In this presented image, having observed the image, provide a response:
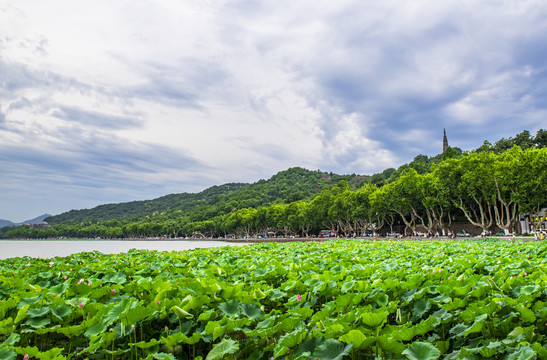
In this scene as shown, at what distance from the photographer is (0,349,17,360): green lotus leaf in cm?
245

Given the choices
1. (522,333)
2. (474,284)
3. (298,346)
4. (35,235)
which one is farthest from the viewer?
(35,235)

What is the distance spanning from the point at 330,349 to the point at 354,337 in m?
0.20

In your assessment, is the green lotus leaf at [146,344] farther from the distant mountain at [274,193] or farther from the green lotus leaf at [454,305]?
the distant mountain at [274,193]

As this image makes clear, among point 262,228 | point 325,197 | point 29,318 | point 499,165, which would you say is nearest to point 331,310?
point 29,318

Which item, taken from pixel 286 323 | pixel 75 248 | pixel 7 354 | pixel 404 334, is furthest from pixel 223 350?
pixel 75 248

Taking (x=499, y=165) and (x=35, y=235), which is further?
(x=35, y=235)

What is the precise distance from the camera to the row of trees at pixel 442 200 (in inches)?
1324

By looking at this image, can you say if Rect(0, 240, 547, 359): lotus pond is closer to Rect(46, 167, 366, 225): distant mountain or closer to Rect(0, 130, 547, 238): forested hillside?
Rect(0, 130, 547, 238): forested hillside

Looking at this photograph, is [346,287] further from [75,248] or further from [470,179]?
[75,248]

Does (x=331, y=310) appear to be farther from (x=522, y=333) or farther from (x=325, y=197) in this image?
(x=325, y=197)

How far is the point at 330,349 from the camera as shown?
2488mm

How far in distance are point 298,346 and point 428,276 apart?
112 inches

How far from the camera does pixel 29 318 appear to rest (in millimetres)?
3223

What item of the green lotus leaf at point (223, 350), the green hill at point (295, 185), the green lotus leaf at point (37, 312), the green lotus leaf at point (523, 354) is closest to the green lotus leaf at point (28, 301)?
the green lotus leaf at point (37, 312)
